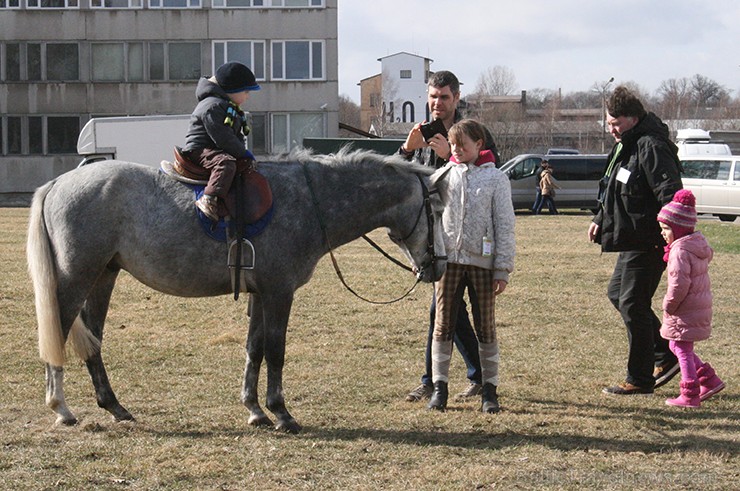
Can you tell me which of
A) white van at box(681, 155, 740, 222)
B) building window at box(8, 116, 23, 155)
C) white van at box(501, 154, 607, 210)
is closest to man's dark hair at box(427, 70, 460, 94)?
white van at box(681, 155, 740, 222)

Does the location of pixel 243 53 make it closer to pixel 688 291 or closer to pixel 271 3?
pixel 271 3

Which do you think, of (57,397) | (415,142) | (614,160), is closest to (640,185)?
(614,160)

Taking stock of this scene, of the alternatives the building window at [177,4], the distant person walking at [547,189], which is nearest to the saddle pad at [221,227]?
the distant person walking at [547,189]

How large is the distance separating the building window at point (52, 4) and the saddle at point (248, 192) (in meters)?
44.9

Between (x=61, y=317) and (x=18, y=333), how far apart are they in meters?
4.13

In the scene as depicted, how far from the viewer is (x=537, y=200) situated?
114 feet

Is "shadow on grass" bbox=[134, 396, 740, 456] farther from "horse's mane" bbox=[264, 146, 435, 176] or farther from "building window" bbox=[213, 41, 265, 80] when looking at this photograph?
"building window" bbox=[213, 41, 265, 80]

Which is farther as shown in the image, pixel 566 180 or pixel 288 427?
pixel 566 180

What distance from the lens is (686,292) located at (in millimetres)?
7547

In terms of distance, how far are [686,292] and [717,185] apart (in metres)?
25.0

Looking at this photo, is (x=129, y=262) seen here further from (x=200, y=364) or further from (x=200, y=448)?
(x=200, y=364)

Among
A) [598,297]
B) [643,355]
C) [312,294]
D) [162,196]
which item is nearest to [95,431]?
[162,196]

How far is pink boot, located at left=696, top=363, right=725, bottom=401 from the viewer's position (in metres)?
7.79

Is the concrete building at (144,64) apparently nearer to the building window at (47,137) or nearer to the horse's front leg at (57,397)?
the building window at (47,137)
